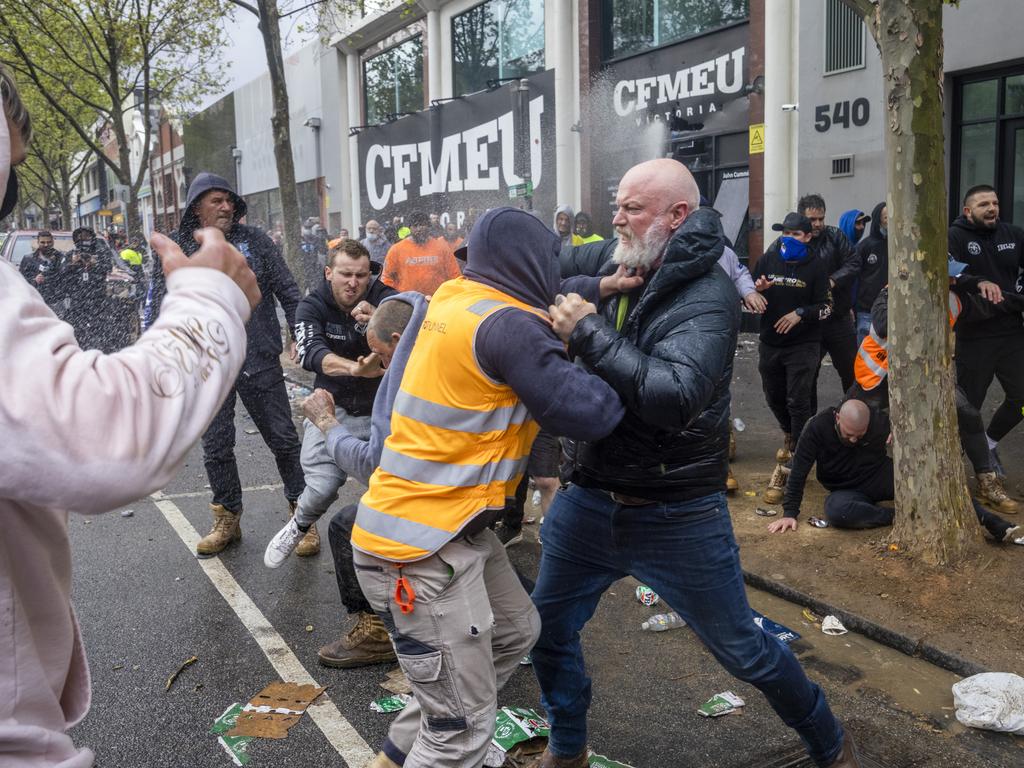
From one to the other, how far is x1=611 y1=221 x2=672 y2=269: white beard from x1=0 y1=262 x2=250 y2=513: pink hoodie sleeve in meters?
1.90

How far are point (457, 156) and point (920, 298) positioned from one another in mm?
20146

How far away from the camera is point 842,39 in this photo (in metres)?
12.8

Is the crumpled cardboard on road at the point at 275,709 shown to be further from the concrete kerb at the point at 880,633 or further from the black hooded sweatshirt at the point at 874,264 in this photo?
the black hooded sweatshirt at the point at 874,264

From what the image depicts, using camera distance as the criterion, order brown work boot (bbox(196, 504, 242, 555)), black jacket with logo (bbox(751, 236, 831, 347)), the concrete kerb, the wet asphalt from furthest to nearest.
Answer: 1. black jacket with logo (bbox(751, 236, 831, 347))
2. brown work boot (bbox(196, 504, 242, 555))
3. the concrete kerb
4. the wet asphalt

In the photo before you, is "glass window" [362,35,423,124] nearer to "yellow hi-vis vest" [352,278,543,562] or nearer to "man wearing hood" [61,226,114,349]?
"man wearing hood" [61,226,114,349]

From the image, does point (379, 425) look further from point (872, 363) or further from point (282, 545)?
point (872, 363)

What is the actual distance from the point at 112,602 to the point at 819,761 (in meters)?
3.70

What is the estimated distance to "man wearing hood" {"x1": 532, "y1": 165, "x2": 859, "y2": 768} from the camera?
271cm

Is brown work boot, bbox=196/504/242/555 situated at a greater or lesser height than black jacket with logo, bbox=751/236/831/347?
lesser

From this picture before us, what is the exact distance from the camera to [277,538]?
5137 mm

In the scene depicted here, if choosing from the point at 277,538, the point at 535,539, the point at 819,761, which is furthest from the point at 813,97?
the point at 819,761

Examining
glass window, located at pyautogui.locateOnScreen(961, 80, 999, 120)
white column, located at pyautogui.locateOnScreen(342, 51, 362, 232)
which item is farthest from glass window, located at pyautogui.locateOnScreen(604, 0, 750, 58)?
white column, located at pyautogui.locateOnScreen(342, 51, 362, 232)

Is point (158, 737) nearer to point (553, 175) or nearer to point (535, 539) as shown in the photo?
point (535, 539)

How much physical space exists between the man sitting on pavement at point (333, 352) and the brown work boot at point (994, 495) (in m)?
3.83
